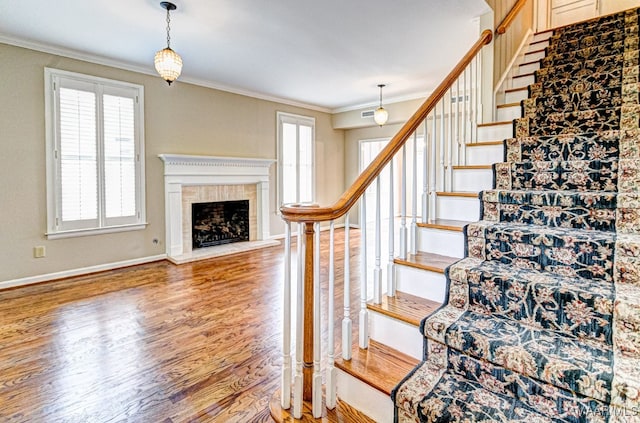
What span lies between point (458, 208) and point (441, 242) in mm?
342

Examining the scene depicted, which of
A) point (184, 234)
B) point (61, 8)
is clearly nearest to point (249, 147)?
point (184, 234)

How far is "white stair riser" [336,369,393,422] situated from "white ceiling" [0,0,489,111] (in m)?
2.94

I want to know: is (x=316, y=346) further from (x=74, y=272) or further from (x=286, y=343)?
(x=74, y=272)

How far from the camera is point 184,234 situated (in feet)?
16.9

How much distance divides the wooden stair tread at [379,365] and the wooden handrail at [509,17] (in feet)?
10.2

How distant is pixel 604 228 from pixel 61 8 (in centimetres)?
436

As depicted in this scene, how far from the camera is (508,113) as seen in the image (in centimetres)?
300

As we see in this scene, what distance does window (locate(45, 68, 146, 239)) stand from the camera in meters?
3.90

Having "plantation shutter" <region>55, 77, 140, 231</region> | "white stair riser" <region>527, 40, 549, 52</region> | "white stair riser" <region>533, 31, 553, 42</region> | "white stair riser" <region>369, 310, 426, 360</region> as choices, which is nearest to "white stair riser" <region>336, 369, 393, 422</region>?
"white stair riser" <region>369, 310, 426, 360</region>

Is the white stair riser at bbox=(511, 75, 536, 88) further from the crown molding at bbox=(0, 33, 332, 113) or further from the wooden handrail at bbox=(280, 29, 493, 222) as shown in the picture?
the crown molding at bbox=(0, 33, 332, 113)

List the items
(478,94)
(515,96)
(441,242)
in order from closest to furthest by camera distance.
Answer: (441,242), (478,94), (515,96)

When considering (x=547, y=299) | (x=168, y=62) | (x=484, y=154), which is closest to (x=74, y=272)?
(x=168, y=62)

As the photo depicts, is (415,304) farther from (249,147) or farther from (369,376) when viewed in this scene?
(249,147)

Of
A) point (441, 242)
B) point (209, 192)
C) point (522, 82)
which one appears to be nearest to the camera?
point (441, 242)
